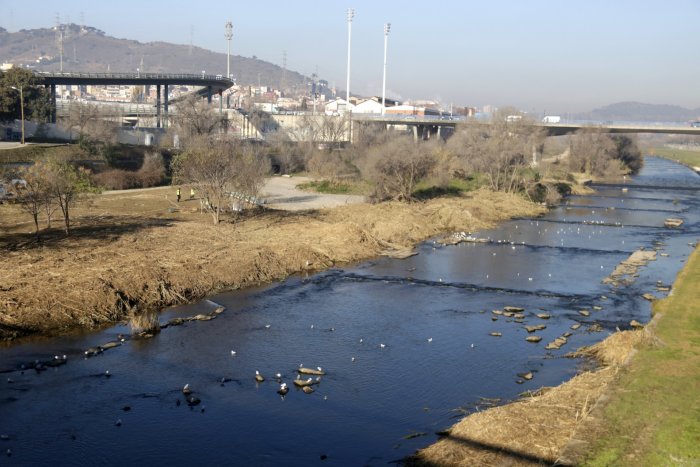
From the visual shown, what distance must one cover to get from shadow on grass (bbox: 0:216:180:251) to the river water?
6.93m

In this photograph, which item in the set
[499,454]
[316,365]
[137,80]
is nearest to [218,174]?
[316,365]

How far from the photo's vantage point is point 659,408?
13.2 metres

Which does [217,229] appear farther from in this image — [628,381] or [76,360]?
[628,381]

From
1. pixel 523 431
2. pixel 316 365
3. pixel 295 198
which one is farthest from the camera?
pixel 295 198

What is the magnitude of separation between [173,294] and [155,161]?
88.5ft

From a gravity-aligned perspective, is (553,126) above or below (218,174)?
above

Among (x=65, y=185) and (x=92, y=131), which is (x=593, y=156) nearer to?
(x=92, y=131)

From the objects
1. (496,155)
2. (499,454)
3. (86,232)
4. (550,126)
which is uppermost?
(550,126)

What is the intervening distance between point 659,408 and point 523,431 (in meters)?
2.62

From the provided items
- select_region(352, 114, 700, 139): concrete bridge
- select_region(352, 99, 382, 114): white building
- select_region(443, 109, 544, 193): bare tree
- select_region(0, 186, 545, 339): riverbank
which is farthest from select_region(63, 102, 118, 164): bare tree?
select_region(352, 99, 382, 114): white building

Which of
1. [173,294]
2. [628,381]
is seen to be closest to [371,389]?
[628,381]

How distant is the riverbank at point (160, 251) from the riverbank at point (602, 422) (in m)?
11.1

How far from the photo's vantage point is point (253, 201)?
36094 millimetres

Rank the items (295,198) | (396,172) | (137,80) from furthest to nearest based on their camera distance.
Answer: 1. (137,80)
2. (396,172)
3. (295,198)
